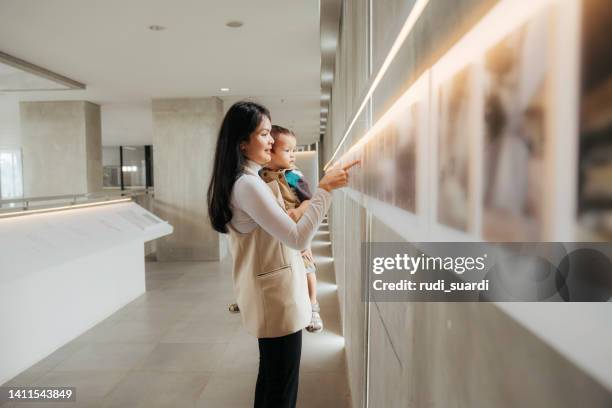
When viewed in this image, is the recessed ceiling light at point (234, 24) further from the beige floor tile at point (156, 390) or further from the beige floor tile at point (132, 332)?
the beige floor tile at point (156, 390)

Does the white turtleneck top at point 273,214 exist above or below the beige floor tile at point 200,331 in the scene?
above

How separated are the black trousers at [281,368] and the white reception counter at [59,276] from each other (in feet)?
7.29

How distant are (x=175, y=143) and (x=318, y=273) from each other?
4.04 metres

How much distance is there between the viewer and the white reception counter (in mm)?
3371

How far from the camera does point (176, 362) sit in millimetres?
3611

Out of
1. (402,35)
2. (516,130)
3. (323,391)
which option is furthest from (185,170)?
(516,130)

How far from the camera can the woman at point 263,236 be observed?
158 cm

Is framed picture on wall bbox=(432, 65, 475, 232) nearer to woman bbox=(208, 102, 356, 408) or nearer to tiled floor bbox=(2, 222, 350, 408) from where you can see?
woman bbox=(208, 102, 356, 408)

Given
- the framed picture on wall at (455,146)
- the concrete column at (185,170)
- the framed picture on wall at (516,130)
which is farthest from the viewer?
the concrete column at (185,170)

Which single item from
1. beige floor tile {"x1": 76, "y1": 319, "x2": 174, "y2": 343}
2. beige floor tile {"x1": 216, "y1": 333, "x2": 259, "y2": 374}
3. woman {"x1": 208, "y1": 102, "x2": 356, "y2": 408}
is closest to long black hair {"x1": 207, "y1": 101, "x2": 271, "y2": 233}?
woman {"x1": 208, "y1": 102, "x2": 356, "y2": 408}

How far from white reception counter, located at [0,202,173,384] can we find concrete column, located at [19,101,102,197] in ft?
11.9

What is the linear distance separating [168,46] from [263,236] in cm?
433

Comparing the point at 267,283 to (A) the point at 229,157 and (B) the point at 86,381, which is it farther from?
(B) the point at 86,381

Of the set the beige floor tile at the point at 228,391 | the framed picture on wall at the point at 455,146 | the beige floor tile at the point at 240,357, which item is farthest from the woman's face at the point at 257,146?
the beige floor tile at the point at 240,357
